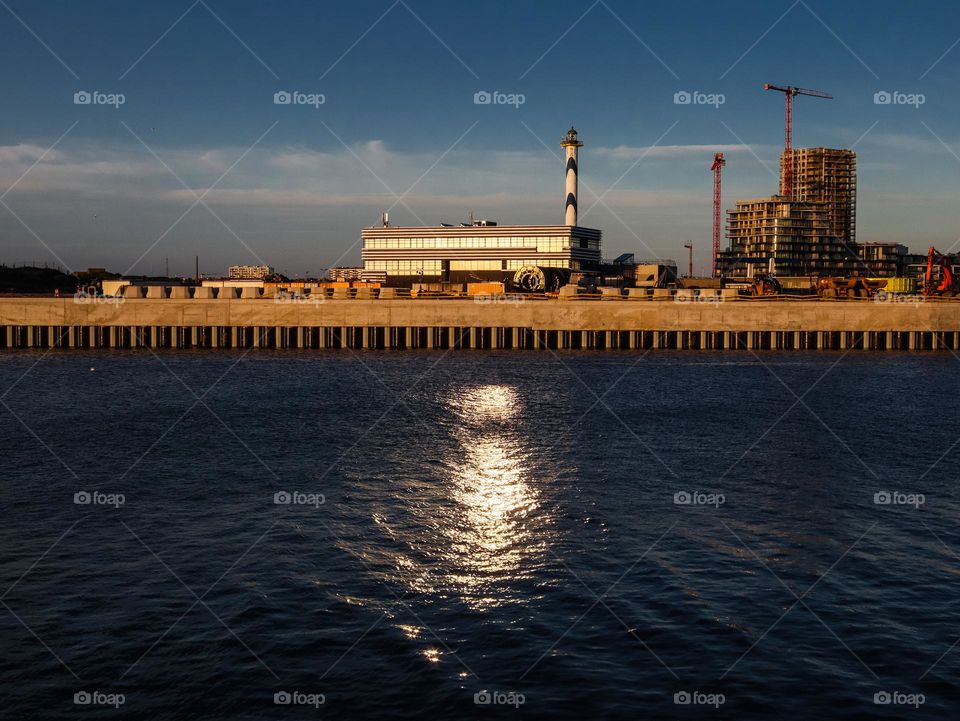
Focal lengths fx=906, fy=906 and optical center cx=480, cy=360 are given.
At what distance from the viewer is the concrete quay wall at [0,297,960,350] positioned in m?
103

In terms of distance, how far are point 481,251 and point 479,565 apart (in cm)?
16470

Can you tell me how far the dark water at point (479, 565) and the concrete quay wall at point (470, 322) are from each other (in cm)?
4672

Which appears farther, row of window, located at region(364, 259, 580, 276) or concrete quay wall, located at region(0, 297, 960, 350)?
row of window, located at region(364, 259, 580, 276)

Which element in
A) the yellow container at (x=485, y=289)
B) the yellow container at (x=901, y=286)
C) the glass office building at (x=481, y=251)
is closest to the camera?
the yellow container at (x=485, y=289)

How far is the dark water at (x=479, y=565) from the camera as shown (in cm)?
2028

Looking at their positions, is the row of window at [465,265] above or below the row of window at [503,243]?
below

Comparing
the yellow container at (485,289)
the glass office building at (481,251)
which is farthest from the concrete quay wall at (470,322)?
the glass office building at (481,251)

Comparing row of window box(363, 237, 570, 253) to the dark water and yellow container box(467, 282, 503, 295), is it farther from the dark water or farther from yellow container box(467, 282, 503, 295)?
the dark water

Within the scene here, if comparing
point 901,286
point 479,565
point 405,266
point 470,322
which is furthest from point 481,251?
point 479,565

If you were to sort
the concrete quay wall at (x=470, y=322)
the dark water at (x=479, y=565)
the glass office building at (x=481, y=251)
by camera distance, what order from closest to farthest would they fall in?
1. the dark water at (x=479, y=565)
2. the concrete quay wall at (x=470, y=322)
3. the glass office building at (x=481, y=251)

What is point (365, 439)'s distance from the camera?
48.9 meters

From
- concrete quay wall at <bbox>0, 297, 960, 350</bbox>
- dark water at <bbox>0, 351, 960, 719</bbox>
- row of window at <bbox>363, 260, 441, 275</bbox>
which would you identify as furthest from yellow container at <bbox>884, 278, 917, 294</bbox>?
dark water at <bbox>0, 351, 960, 719</bbox>

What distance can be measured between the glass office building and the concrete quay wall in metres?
80.8

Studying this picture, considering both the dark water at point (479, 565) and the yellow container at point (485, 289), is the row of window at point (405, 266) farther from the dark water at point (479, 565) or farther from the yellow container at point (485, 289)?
the dark water at point (479, 565)
